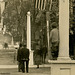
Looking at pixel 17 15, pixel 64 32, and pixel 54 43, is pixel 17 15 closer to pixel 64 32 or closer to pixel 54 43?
pixel 64 32

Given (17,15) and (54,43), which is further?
(17,15)

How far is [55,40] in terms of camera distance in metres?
15.4

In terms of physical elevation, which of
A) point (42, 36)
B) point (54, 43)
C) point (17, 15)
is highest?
point (17, 15)

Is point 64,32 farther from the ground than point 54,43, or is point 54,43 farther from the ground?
point 64,32

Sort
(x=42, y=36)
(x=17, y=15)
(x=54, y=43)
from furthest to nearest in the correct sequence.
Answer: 1. (x=17, y=15)
2. (x=42, y=36)
3. (x=54, y=43)

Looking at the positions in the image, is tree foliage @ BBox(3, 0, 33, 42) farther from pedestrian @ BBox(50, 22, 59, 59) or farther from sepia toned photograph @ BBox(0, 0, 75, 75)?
pedestrian @ BBox(50, 22, 59, 59)

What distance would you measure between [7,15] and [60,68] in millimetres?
Answer: 37284

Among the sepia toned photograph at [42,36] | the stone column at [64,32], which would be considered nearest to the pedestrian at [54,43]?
the sepia toned photograph at [42,36]

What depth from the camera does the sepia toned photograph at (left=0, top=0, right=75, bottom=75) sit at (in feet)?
50.6

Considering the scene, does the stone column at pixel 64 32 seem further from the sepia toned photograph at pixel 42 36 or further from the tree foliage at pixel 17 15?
the tree foliage at pixel 17 15

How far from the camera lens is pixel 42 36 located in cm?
4053

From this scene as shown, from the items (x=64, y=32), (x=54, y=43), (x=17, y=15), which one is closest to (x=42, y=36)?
(x=17, y=15)

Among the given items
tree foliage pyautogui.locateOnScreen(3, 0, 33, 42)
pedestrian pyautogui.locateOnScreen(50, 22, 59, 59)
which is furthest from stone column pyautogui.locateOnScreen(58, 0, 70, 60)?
tree foliage pyautogui.locateOnScreen(3, 0, 33, 42)

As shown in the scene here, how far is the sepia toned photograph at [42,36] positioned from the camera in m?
15.4
